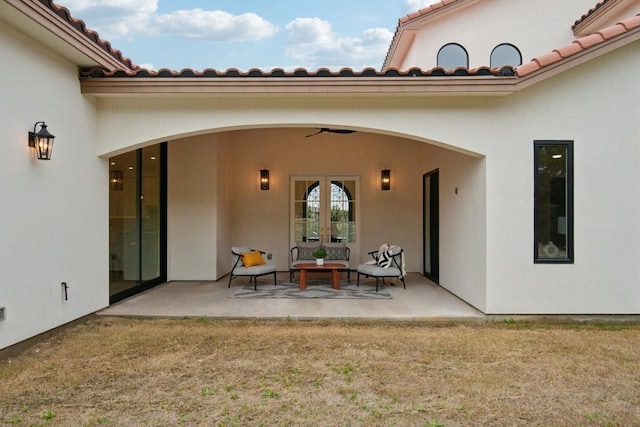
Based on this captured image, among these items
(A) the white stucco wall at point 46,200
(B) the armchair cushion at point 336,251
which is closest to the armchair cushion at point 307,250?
(B) the armchair cushion at point 336,251

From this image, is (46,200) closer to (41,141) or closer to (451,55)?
(41,141)

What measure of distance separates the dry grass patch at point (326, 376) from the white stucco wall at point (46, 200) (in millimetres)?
534

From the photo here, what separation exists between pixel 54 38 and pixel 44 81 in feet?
1.73

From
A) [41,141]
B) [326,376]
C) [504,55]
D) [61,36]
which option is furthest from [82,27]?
[504,55]

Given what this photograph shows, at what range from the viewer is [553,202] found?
19.6 ft

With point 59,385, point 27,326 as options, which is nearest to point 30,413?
point 59,385

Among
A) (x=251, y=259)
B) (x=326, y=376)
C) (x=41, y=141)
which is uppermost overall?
(x=41, y=141)

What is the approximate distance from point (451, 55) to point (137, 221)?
7.42 metres

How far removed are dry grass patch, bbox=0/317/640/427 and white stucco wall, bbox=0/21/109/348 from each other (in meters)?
0.53

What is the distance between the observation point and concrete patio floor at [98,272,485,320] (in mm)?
6129

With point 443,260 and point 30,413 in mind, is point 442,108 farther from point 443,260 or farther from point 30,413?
point 30,413

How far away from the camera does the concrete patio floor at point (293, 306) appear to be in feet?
20.1

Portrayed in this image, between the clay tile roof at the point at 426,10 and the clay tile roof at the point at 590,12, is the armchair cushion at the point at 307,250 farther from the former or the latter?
the clay tile roof at the point at 590,12

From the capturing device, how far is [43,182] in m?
4.95
